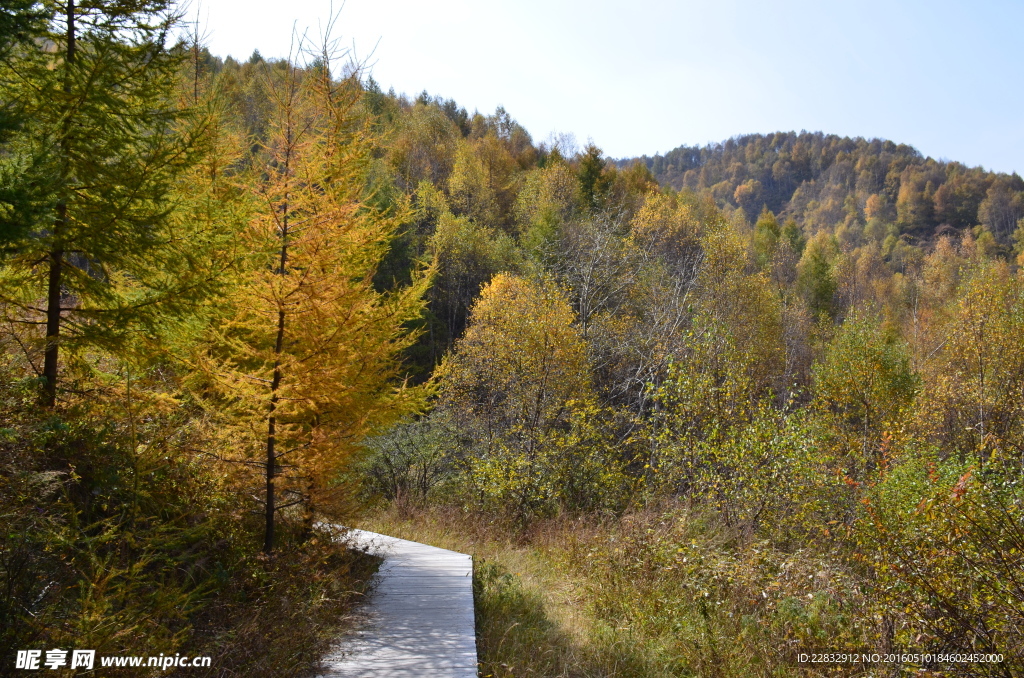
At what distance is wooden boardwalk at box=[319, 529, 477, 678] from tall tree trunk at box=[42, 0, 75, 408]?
282 centimetres

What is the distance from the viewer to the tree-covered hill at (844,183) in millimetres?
64625

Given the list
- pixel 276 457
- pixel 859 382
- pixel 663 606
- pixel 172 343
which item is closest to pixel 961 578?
pixel 663 606

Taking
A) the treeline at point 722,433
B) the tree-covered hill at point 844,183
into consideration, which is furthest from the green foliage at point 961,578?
the tree-covered hill at point 844,183

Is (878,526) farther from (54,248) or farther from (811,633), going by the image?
(54,248)

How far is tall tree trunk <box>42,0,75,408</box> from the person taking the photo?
428 cm

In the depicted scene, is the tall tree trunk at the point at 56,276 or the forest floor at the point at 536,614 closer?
the tall tree trunk at the point at 56,276

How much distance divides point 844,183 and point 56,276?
90.3 m

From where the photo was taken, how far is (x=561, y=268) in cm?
1809

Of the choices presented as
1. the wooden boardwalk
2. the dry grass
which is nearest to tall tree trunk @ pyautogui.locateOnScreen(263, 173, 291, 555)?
the wooden boardwalk

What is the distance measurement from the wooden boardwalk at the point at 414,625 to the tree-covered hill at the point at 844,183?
2785 inches

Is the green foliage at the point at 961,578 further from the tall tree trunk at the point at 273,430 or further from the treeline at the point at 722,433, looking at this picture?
the tall tree trunk at the point at 273,430

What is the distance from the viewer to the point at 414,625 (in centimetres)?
515

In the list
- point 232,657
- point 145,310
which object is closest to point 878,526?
point 232,657

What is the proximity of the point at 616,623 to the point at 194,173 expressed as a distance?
20.7ft
